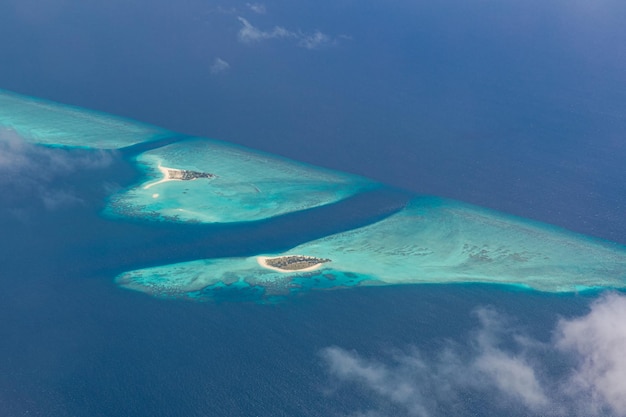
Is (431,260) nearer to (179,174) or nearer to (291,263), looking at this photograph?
(291,263)

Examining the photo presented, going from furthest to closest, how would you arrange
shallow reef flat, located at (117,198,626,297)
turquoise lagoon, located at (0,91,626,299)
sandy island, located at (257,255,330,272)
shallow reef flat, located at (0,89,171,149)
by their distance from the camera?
shallow reef flat, located at (0,89,171,149) < sandy island, located at (257,255,330,272) < turquoise lagoon, located at (0,91,626,299) < shallow reef flat, located at (117,198,626,297)

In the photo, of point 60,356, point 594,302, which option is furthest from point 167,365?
point 594,302

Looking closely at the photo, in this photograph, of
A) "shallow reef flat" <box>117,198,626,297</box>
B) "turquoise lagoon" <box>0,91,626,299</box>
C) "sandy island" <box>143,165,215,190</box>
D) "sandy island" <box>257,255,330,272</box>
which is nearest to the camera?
"shallow reef flat" <box>117,198,626,297</box>

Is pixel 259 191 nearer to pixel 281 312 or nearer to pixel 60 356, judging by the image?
pixel 281 312

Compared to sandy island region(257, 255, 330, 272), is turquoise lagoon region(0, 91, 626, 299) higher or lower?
higher

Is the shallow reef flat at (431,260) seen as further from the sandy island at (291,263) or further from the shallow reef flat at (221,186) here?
the shallow reef flat at (221,186)

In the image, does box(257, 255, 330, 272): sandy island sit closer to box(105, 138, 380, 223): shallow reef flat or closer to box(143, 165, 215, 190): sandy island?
box(105, 138, 380, 223): shallow reef flat

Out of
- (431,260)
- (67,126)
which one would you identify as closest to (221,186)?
(431,260)

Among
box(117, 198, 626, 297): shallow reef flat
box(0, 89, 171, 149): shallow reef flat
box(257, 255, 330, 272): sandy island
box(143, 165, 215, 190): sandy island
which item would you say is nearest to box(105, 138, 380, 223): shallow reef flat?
box(143, 165, 215, 190): sandy island
